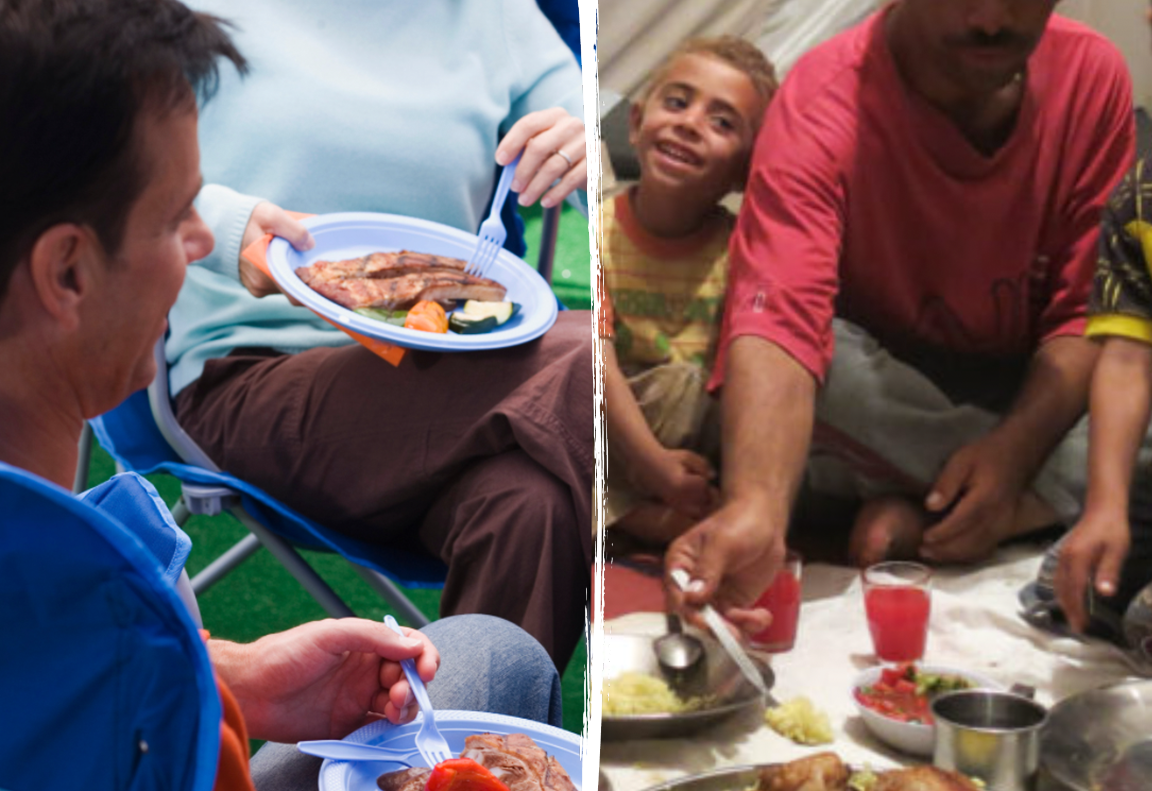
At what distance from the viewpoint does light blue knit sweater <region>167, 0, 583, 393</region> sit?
185 cm

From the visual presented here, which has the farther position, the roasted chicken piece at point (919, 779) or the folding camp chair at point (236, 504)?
the folding camp chair at point (236, 504)

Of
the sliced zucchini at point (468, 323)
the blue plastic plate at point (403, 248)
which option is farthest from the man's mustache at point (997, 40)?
the sliced zucchini at point (468, 323)

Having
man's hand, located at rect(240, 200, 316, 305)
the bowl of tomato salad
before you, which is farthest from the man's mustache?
man's hand, located at rect(240, 200, 316, 305)

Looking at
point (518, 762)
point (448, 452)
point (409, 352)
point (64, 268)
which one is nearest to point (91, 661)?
point (64, 268)

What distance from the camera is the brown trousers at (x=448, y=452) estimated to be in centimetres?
158

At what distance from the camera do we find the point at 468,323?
168 cm

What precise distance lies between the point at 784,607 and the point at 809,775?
6cm

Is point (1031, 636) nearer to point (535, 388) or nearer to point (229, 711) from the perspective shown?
point (229, 711)

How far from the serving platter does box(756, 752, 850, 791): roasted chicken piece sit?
2 cm

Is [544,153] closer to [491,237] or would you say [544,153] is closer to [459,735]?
[491,237]

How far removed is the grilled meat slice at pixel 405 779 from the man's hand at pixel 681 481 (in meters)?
0.49

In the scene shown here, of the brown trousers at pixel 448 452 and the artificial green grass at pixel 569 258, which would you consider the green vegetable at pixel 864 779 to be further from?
the artificial green grass at pixel 569 258

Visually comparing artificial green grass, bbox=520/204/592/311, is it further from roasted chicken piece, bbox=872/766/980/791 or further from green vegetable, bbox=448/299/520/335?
roasted chicken piece, bbox=872/766/980/791

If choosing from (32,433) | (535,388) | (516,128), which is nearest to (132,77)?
(32,433)
